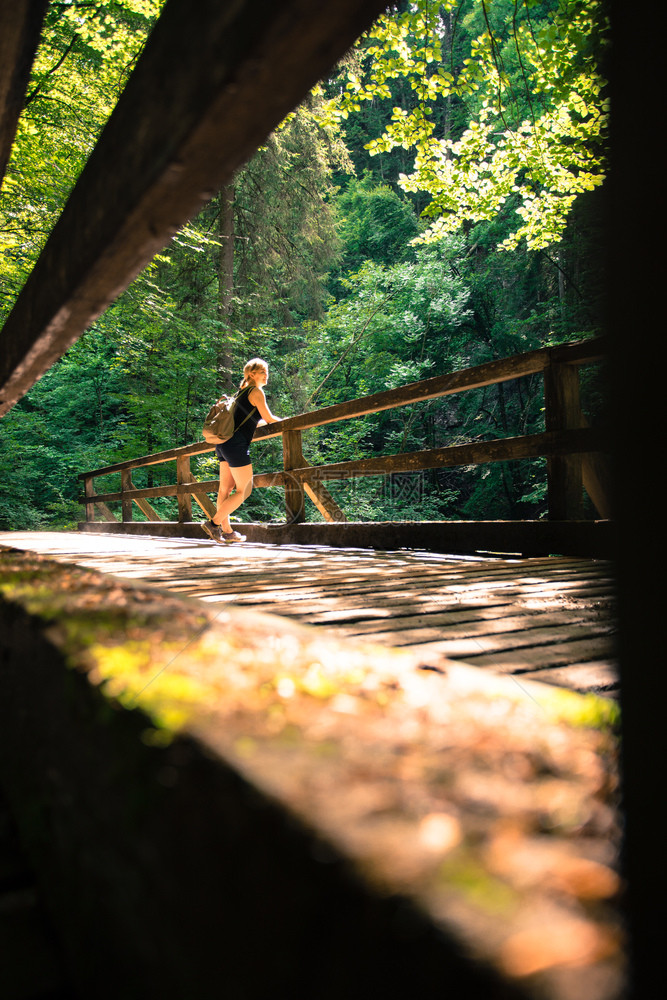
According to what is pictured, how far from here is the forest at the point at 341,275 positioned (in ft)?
29.4

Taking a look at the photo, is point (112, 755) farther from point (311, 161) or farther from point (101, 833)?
point (311, 161)

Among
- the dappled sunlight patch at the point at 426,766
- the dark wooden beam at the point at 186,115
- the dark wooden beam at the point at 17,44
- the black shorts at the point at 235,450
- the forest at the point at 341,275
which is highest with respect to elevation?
the forest at the point at 341,275

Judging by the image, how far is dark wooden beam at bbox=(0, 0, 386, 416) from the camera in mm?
682

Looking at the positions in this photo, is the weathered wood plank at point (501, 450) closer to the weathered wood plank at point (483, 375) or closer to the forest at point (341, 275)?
the weathered wood plank at point (483, 375)

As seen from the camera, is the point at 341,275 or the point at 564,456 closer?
the point at 564,456

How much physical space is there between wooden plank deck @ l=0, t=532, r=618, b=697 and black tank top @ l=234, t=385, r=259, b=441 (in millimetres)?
1542

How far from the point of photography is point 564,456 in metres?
3.80

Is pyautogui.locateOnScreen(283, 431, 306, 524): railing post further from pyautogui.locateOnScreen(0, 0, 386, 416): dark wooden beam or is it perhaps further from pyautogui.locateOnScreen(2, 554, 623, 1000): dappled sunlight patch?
pyautogui.locateOnScreen(2, 554, 623, 1000): dappled sunlight patch

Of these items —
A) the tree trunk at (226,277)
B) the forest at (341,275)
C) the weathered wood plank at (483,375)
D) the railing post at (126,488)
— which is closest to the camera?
the weathered wood plank at (483,375)

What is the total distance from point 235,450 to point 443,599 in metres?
3.58

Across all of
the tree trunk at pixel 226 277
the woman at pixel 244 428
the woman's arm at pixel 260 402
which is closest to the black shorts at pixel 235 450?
the woman at pixel 244 428

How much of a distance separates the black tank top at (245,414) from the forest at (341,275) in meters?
5.15

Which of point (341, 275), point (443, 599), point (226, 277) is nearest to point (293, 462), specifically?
point (443, 599)

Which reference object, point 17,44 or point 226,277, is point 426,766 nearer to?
point 17,44
